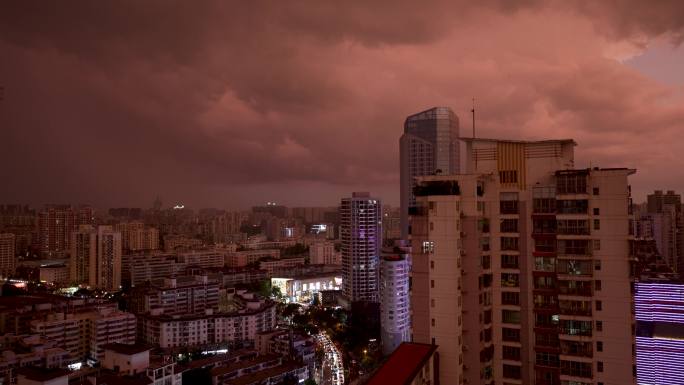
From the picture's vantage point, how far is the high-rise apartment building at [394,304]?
Result: 13.5m

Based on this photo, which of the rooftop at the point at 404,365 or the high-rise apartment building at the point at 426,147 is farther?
the high-rise apartment building at the point at 426,147

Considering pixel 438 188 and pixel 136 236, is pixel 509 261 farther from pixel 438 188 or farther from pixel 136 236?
pixel 136 236

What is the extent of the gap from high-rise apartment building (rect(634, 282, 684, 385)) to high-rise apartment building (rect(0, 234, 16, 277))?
93.1 feet

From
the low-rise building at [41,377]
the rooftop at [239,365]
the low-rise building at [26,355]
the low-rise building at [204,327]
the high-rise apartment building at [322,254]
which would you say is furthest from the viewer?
the high-rise apartment building at [322,254]

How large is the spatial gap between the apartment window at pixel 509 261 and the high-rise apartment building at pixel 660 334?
185 inches

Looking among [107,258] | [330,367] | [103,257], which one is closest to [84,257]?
[103,257]

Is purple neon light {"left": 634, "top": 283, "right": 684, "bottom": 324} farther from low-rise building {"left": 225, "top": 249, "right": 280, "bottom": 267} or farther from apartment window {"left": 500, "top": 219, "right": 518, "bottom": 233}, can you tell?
low-rise building {"left": 225, "top": 249, "right": 280, "bottom": 267}

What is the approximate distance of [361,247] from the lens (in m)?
20.1

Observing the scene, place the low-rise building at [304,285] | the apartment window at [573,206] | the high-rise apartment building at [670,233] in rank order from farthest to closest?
the low-rise building at [304,285] < the high-rise apartment building at [670,233] < the apartment window at [573,206]

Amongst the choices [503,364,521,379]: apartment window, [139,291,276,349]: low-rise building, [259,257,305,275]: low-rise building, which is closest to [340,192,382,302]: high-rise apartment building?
[139,291,276,349]: low-rise building

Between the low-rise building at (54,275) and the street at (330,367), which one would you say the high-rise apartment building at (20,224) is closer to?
the low-rise building at (54,275)

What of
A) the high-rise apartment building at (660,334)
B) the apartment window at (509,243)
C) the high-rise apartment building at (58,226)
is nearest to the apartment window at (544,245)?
the apartment window at (509,243)

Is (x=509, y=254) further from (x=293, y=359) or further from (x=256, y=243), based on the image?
(x=256, y=243)

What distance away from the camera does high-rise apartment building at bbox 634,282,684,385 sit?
319 inches
